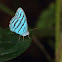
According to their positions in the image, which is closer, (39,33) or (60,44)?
(60,44)

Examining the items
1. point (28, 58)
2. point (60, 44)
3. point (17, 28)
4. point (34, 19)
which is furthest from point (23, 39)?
point (34, 19)

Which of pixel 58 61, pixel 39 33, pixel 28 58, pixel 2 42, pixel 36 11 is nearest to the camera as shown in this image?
pixel 2 42

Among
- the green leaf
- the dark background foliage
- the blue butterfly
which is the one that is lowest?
the green leaf

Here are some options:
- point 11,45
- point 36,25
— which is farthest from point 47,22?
point 11,45

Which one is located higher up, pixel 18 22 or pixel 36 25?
pixel 36 25

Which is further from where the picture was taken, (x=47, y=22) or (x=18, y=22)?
(x=47, y=22)

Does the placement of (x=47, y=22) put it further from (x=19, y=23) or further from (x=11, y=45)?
(x=11, y=45)

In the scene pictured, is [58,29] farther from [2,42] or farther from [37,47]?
[2,42]

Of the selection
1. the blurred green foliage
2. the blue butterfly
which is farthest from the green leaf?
the blurred green foliage

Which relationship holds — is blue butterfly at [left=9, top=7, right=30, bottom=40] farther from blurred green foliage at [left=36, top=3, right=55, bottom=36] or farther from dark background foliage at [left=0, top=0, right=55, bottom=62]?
blurred green foliage at [left=36, top=3, right=55, bottom=36]
